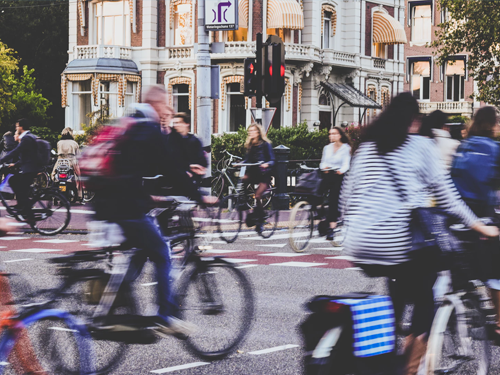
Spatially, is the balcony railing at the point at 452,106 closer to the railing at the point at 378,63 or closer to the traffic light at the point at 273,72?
the railing at the point at 378,63

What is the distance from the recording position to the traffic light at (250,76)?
43.5ft

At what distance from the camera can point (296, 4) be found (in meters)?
34.1

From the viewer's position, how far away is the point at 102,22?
3625 cm

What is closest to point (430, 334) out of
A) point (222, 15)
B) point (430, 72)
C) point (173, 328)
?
point (173, 328)

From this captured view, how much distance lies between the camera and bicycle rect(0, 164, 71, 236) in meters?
14.0

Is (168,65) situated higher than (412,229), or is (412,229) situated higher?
(168,65)

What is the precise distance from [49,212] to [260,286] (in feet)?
21.0

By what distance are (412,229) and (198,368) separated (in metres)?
2.04

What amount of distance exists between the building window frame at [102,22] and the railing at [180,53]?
1978mm

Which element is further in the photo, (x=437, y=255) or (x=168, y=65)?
(x=168, y=65)

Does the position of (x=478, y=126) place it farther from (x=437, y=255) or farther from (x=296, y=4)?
(x=296, y=4)

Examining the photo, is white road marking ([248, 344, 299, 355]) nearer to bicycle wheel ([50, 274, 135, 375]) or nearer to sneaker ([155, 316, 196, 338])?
sneaker ([155, 316, 196, 338])

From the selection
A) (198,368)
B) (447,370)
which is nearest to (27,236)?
(198,368)

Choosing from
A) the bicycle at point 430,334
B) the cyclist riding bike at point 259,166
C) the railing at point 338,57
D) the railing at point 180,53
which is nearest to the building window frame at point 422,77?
the railing at point 338,57
